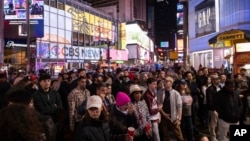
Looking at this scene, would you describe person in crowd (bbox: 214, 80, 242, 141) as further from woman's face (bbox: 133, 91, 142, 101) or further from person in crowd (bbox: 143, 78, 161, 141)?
woman's face (bbox: 133, 91, 142, 101)

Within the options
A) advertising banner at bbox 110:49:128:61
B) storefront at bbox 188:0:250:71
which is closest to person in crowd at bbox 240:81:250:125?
storefront at bbox 188:0:250:71

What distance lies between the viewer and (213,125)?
28.3 feet

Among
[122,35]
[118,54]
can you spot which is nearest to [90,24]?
[118,54]

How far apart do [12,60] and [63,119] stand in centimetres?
3605

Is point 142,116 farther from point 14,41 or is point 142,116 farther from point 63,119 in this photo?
point 14,41

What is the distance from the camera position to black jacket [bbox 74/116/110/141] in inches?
150

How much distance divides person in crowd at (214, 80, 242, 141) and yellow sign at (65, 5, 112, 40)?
142 feet

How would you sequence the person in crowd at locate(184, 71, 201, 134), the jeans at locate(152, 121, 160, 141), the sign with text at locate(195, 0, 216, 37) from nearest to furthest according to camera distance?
1. the jeans at locate(152, 121, 160, 141)
2. the person in crowd at locate(184, 71, 201, 134)
3. the sign with text at locate(195, 0, 216, 37)

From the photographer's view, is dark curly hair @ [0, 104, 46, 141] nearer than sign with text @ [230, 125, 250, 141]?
Yes

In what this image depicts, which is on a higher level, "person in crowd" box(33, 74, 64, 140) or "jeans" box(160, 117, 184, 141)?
"person in crowd" box(33, 74, 64, 140)

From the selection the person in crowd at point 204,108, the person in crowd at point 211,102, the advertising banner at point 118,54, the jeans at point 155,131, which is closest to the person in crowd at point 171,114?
the jeans at point 155,131

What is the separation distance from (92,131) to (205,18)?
4732 centimetres

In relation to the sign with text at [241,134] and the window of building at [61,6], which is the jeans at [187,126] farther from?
the window of building at [61,6]

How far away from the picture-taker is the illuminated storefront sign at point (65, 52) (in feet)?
132
